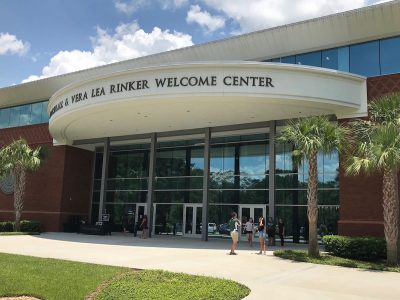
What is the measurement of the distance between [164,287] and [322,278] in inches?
190

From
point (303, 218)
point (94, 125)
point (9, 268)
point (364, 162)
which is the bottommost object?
point (9, 268)

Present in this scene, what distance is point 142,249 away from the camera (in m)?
20.1

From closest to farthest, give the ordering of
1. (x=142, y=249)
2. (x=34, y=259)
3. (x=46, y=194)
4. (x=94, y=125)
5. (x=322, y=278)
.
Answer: (x=322, y=278), (x=34, y=259), (x=142, y=249), (x=94, y=125), (x=46, y=194)

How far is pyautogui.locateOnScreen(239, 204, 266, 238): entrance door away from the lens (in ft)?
90.2

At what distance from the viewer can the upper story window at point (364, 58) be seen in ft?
75.0

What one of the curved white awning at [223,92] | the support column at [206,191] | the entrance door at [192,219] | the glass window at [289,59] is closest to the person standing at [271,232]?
the support column at [206,191]

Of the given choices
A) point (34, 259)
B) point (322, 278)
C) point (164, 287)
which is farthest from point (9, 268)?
point (322, 278)

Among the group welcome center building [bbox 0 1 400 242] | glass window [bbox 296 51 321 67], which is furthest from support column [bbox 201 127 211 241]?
glass window [bbox 296 51 321 67]

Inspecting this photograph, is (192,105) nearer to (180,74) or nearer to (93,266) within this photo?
(180,74)

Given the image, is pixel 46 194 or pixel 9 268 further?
pixel 46 194

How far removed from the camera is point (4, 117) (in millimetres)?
38594

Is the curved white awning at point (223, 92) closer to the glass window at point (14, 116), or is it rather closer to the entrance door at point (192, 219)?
the entrance door at point (192, 219)

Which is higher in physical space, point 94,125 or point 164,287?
point 94,125

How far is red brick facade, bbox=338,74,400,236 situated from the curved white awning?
3.17 ft
